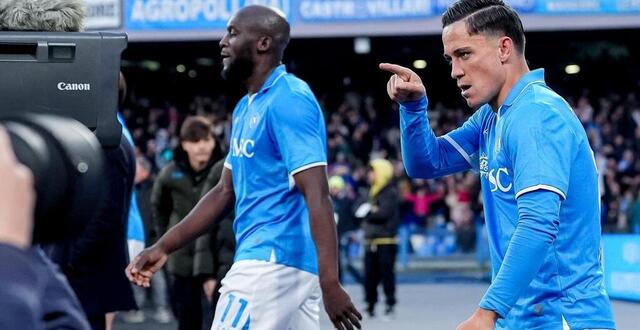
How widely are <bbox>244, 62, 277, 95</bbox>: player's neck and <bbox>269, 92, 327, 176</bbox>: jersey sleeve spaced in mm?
267

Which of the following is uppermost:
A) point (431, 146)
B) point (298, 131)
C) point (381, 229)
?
point (431, 146)

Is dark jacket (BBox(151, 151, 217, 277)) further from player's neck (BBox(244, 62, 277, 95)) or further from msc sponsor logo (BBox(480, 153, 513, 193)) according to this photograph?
msc sponsor logo (BBox(480, 153, 513, 193))

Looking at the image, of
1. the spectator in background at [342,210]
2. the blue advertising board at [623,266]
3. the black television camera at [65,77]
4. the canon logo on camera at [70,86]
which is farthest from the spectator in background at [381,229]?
the canon logo on camera at [70,86]

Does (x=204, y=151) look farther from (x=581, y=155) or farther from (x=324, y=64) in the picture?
(x=324, y=64)

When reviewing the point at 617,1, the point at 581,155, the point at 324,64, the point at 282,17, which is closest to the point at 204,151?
the point at 282,17

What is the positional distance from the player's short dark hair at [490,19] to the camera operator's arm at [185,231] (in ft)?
6.22

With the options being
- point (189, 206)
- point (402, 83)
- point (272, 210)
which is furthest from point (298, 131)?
point (189, 206)

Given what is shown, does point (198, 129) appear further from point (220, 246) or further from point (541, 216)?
point (541, 216)

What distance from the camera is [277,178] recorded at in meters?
5.36

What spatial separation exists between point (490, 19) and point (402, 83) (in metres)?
0.41

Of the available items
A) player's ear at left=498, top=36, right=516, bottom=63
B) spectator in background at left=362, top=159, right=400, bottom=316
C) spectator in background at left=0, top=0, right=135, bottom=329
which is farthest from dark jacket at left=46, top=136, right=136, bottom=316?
spectator in background at left=362, top=159, right=400, bottom=316

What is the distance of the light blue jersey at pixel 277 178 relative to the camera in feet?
17.4

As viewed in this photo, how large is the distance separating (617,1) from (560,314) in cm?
2021

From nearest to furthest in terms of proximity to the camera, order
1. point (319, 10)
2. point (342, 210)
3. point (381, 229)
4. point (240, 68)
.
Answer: point (240, 68) < point (381, 229) < point (342, 210) < point (319, 10)
